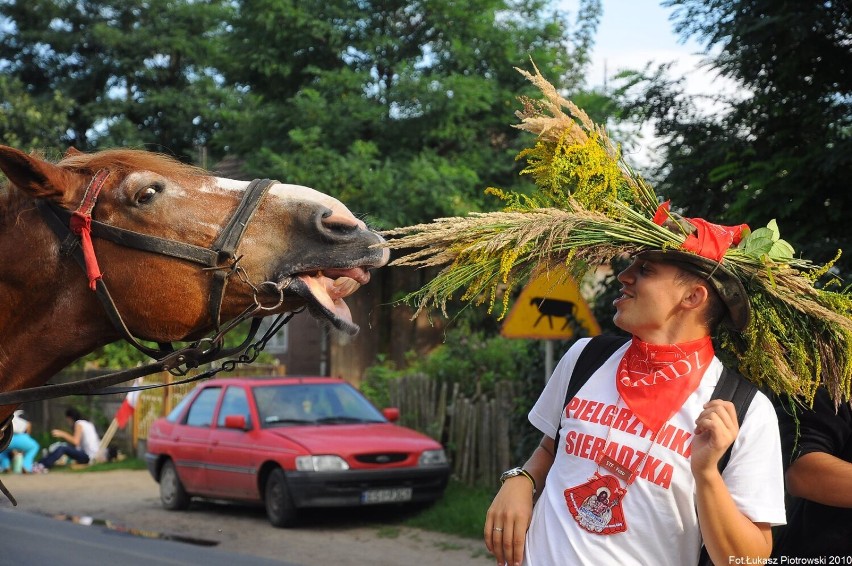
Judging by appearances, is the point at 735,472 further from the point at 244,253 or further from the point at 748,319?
the point at 244,253

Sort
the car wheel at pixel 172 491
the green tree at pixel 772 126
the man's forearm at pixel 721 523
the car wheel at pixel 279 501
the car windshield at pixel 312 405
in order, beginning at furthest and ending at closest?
the car wheel at pixel 172 491
the car windshield at pixel 312 405
the car wheel at pixel 279 501
the green tree at pixel 772 126
the man's forearm at pixel 721 523

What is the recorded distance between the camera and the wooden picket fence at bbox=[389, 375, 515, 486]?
1242 centimetres

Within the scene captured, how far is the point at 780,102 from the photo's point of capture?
25.9ft

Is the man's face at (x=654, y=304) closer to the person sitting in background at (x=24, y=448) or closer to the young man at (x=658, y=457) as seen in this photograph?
the young man at (x=658, y=457)

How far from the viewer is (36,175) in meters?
3.02

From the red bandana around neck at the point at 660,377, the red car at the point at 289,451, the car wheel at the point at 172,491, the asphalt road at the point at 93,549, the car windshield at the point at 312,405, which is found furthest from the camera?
the car wheel at the point at 172,491

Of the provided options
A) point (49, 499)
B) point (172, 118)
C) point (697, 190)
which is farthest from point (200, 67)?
point (697, 190)

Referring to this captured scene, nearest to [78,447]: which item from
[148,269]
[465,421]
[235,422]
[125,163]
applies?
[235,422]

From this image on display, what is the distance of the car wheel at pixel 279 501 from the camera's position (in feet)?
35.8

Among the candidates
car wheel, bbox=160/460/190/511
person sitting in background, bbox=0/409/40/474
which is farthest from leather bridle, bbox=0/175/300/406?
person sitting in background, bbox=0/409/40/474

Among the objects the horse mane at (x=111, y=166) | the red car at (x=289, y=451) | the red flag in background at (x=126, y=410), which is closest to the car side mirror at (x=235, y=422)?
the red car at (x=289, y=451)

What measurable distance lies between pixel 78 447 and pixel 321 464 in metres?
9.95

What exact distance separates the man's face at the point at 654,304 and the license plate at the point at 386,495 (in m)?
8.25

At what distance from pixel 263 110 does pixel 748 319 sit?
1672 centimetres
